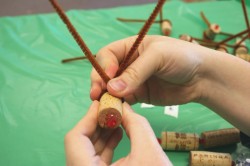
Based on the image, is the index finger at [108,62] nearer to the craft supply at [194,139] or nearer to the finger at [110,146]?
the finger at [110,146]

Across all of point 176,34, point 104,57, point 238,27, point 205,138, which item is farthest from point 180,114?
point 238,27

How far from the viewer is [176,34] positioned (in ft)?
4.08

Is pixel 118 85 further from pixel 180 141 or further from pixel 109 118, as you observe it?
pixel 180 141

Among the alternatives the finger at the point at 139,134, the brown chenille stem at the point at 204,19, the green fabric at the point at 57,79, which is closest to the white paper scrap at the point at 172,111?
the green fabric at the point at 57,79

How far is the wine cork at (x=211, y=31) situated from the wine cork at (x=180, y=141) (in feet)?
1.85

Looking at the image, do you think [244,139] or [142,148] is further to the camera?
[244,139]

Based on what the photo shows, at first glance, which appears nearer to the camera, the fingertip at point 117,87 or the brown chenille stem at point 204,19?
the fingertip at point 117,87

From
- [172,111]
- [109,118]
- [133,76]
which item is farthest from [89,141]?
→ [172,111]

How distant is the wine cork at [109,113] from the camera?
0.58 m

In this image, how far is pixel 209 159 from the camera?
71cm

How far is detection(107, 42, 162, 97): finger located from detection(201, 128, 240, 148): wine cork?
25cm

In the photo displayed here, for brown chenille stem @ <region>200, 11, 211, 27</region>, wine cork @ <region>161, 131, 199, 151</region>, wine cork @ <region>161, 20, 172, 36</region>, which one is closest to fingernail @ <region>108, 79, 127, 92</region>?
wine cork @ <region>161, 131, 199, 151</region>

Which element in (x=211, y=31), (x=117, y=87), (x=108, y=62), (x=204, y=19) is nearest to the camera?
(x=117, y=87)

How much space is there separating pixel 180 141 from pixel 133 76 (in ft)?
0.82
